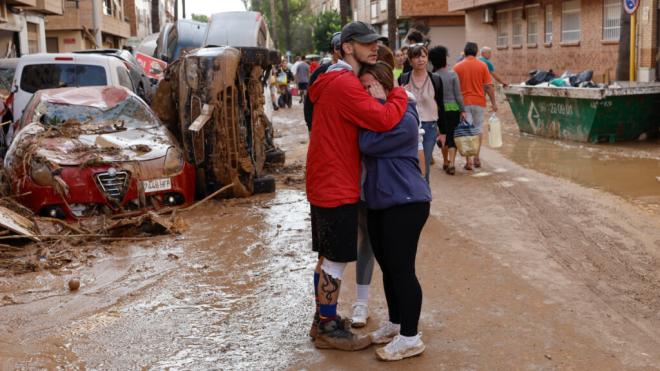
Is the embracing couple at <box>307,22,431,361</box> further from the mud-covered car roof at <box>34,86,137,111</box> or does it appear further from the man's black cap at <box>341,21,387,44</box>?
the mud-covered car roof at <box>34,86,137,111</box>

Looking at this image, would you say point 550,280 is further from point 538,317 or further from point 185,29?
point 185,29

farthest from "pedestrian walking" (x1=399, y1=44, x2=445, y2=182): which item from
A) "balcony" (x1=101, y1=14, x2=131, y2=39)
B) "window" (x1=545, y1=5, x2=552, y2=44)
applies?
"balcony" (x1=101, y1=14, x2=131, y2=39)

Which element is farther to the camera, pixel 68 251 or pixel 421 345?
pixel 68 251

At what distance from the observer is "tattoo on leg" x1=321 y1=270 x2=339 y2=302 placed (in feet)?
15.0

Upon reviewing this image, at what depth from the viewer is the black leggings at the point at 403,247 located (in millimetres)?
4332

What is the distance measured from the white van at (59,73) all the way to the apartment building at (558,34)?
42.3 feet

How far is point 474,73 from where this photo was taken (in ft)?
36.5

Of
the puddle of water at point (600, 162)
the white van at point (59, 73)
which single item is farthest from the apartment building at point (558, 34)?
the white van at point (59, 73)

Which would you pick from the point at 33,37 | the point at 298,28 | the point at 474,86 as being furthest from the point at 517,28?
the point at 298,28

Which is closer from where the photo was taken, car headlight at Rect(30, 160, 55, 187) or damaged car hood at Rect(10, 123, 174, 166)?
car headlight at Rect(30, 160, 55, 187)

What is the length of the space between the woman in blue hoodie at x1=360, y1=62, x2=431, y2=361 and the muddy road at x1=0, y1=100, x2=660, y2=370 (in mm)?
238

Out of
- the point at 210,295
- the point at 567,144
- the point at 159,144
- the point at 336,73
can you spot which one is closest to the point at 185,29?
the point at 567,144

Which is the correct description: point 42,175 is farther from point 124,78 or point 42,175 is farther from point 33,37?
point 33,37

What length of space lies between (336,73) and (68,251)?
3.84 m
